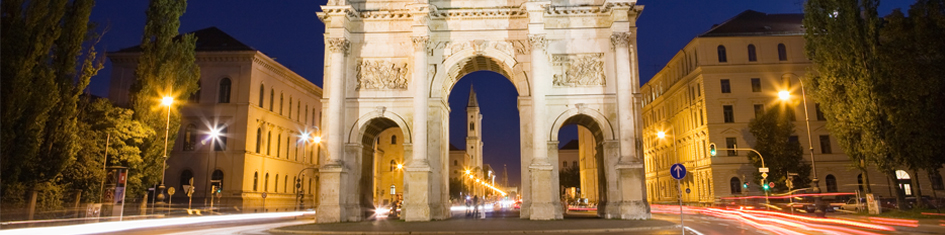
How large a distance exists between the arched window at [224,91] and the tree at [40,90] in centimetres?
1981

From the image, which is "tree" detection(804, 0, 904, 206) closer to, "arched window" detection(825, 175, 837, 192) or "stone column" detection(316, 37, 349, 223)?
"arched window" detection(825, 175, 837, 192)

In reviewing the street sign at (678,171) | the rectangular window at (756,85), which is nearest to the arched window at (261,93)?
the rectangular window at (756,85)

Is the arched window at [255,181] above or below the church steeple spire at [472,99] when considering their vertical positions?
below

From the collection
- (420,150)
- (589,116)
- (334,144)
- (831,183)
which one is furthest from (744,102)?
(334,144)

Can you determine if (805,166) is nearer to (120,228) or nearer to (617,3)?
(617,3)

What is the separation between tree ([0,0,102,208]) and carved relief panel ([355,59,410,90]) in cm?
1294

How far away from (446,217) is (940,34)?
2322cm

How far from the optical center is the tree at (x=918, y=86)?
2680cm

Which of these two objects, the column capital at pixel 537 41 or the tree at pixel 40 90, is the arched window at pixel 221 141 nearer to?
the tree at pixel 40 90

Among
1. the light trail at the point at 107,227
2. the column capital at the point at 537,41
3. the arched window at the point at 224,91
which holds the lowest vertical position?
the light trail at the point at 107,227

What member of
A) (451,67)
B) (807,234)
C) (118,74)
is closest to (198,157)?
(118,74)

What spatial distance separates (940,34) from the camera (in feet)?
88.3

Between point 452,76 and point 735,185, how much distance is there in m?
32.6

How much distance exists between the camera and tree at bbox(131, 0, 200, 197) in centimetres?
3475
